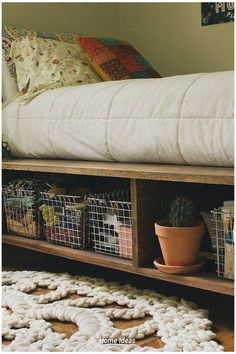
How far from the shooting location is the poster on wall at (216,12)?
290 cm

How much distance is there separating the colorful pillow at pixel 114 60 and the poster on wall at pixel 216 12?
0.44 m

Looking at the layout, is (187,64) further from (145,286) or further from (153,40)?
(145,286)

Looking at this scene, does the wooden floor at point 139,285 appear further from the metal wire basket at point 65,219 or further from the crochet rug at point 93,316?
the metal wire basket at point 65,219

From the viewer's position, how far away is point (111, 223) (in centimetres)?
199

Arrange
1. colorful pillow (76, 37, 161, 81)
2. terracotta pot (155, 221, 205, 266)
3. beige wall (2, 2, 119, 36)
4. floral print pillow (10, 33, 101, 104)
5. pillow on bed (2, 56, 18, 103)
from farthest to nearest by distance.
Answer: beige wall (2, 2, 119, 36), colorful pillow (76, 37, 161, 81), pillow on bed (2, 56, 18, 103), floral print pillow (10, 33, 101, 104), terracotta pot (155, 221, 205, 266)

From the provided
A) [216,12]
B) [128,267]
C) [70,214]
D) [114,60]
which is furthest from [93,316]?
[216,12]

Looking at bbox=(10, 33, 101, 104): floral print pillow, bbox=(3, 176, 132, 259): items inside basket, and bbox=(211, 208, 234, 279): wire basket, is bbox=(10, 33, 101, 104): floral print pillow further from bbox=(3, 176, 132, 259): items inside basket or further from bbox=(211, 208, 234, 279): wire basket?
bbox=(211, 208, 234, 279): wire basket

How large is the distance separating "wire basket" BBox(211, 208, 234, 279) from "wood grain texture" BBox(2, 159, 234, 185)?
0.12 meters

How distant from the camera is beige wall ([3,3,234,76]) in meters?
2.96

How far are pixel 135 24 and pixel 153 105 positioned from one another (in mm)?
1666

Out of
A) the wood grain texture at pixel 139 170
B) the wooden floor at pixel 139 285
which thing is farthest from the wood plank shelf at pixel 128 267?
the wood grain texture at pixel 139 170

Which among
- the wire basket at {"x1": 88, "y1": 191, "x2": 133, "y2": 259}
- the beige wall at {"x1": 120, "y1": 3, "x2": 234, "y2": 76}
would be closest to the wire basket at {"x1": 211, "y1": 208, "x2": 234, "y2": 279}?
the wire basket at {"x1": 88, "y1": 191, "x2": 133, "y2": 259}

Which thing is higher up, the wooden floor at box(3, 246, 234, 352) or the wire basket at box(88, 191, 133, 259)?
the wire basket at box(88, 191, 133, 259)

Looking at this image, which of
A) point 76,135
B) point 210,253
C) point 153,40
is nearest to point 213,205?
point 210,253
